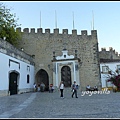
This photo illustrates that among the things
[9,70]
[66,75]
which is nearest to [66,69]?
[66,75]

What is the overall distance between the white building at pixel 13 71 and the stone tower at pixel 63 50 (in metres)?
3.38

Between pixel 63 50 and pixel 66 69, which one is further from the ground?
pixel 63 50

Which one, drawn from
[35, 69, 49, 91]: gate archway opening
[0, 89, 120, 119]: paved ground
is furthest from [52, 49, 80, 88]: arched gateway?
[0, 89, 120, 119]: paved ground

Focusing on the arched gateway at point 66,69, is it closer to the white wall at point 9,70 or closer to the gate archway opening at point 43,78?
the white wall at point 9,70

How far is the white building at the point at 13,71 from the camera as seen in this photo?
15.7 meters

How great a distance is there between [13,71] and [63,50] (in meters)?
9.75

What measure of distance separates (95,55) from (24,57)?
1039 cm

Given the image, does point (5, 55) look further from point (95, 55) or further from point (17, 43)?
point (95, 55)

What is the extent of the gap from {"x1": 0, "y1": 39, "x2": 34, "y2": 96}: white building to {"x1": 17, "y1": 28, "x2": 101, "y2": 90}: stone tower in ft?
11.1

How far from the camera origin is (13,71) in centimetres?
1781

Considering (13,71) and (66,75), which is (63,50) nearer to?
(66,75)

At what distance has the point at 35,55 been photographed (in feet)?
86.9

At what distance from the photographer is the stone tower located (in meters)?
25.6

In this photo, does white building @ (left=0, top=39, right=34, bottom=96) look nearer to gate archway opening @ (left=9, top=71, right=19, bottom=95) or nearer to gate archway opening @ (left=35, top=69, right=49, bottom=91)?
gate archway opening @ (left=9, top=71, right=19, bottom=95)
